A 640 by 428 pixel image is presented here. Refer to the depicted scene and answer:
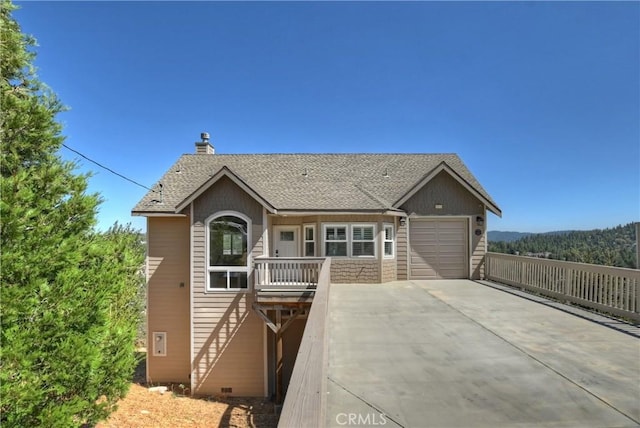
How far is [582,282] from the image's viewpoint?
7.58 m

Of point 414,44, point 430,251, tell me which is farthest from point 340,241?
point 414,44

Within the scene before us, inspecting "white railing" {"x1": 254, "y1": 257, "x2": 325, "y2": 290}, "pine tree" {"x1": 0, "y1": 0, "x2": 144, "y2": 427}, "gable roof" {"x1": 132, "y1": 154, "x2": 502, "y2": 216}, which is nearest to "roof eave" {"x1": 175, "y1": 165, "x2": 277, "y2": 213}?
Answer: "gable roof" {"x1": 132, "y1": 154, "x2": 502, "y2": 216}

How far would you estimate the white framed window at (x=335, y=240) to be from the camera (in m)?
11.9

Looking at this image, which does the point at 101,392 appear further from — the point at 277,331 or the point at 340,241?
the point at 340,241

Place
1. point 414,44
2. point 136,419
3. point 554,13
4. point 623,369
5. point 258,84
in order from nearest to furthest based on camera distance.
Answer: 1. point 623,369
2. point 136,419
3. point 554,13
4. point 414,44
5. point 258,84

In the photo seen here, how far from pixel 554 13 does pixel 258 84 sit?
439 inches

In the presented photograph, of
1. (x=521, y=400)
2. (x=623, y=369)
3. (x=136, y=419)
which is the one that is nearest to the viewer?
(x=521, y=400)

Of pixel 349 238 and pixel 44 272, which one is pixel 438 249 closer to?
pixel 349 238

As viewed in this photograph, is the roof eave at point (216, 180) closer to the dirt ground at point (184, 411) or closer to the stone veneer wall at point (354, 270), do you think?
the stone veneer wall at point (354, 270)

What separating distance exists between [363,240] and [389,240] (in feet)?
3.89

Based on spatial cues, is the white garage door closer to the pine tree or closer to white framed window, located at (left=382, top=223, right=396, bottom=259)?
→ white framed window, located at (left=382, top=223, right=396, bottom=259)

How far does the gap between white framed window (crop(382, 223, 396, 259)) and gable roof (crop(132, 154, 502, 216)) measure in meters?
0.82

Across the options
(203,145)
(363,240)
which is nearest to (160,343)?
(363,240)

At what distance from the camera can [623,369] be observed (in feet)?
13.2
